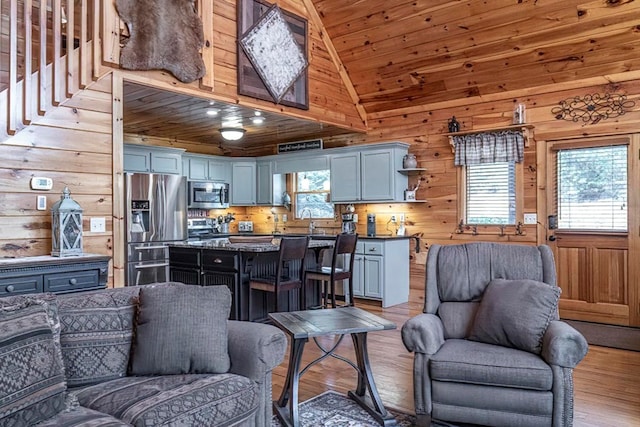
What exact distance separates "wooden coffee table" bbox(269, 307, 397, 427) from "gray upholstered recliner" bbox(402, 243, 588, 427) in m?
0.25

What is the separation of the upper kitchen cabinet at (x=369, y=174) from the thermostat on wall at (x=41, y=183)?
4.10 meters

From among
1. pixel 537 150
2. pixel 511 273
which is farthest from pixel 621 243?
pixel 511 273

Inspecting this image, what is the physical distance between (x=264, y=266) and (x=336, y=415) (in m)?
2.25

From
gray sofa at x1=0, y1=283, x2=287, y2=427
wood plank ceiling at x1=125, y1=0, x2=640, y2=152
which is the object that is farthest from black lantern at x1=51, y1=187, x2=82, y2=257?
wood plank ceiling at x1=125, y1=0, x2=640, y2=152

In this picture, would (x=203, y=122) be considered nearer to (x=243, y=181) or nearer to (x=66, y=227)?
(x=243, y=181)

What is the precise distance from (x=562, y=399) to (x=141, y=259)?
16.9 ft

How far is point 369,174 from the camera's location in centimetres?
667

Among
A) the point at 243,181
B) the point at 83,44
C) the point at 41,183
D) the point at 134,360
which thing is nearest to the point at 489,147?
the point at 243,181

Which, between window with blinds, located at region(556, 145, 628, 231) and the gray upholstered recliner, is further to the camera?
window with blinds, located at region(556, 145, 628, 231)

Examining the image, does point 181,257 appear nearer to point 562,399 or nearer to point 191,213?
point 191,213

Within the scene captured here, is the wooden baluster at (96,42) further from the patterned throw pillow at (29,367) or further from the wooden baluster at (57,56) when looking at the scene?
the patterned throw pillow at (29,367)

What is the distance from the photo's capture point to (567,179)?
5.48 meters

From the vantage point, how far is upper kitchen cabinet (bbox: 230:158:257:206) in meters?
8.25

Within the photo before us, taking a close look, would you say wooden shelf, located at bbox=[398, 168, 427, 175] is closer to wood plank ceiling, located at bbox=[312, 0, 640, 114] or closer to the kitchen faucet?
wood plank ceiling, located at bbox=[312, 0, 640, 114]
